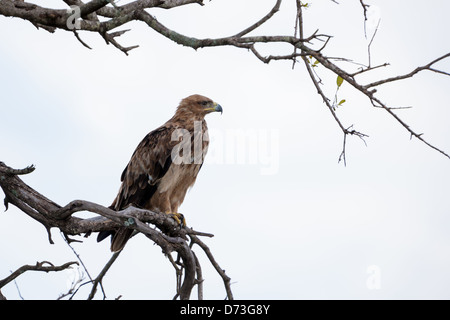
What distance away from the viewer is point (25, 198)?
4418 mm

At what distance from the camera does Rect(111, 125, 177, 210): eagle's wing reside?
265 inches

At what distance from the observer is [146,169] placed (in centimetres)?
→ 688

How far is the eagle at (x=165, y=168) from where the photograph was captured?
6727mm

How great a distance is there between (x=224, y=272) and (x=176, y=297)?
46 cm

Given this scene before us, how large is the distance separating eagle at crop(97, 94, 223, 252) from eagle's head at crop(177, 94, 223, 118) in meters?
0.20

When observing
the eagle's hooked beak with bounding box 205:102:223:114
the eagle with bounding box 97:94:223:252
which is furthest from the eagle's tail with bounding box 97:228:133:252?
the eagle's hooked beak with bounding box 205:102:223:114

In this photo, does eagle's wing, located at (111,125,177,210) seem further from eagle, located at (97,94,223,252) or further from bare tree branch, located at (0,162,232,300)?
bare tree branch, located at (0,162,232,300)

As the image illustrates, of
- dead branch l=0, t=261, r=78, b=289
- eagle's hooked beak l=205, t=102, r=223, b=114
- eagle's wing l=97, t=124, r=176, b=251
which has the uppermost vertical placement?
eagle's hooked beak l=205, t=102, r=223, b=114

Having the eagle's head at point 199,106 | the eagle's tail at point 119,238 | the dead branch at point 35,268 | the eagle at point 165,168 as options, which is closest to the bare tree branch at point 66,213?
the dead branch at point 35,268

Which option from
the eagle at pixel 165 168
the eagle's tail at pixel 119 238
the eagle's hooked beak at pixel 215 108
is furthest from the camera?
the eagle's hooked beak at pixel 215 108

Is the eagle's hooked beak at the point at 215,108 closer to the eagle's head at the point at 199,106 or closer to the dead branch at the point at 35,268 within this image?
the eagle's head at the point at 199,106
